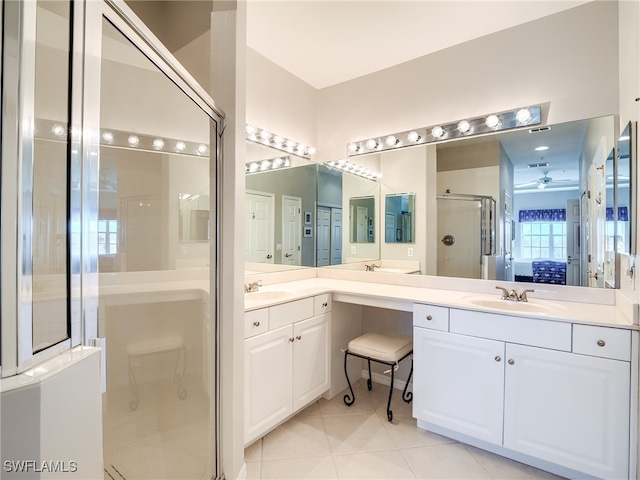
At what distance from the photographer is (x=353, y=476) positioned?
5.45ft

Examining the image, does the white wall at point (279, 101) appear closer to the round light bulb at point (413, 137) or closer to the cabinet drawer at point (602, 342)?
the round light bulb at point (413, 137)

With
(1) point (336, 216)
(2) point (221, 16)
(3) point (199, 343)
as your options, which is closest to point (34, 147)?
(3) point (199, 343)

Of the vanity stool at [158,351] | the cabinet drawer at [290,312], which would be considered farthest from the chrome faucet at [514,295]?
the vanity stool at [158,351]

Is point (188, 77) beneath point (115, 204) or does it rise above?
above

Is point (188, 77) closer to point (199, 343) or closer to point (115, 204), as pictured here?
point (115, 204)

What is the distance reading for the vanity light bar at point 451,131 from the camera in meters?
2.11

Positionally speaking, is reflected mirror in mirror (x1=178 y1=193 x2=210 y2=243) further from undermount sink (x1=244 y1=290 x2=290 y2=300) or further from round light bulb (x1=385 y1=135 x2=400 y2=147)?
round light bulb (x1=385 y1=135 x2=400 y2=147)

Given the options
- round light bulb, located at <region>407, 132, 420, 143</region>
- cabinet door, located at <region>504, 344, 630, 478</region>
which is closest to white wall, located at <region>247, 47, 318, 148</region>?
round light bulb, located at <region>407, 132, 420, 143</region>

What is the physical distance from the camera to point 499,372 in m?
1.73

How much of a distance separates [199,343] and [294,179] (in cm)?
174

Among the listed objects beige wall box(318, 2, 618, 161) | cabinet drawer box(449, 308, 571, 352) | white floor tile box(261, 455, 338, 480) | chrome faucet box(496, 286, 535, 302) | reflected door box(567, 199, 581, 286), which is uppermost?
beige wall box(318, 2, 618, 161)

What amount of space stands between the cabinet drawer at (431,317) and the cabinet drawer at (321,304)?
0.64 metres

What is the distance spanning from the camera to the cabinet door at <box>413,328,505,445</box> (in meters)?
1.74

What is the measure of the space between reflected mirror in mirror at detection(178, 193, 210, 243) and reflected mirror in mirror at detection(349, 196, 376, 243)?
1690mm
